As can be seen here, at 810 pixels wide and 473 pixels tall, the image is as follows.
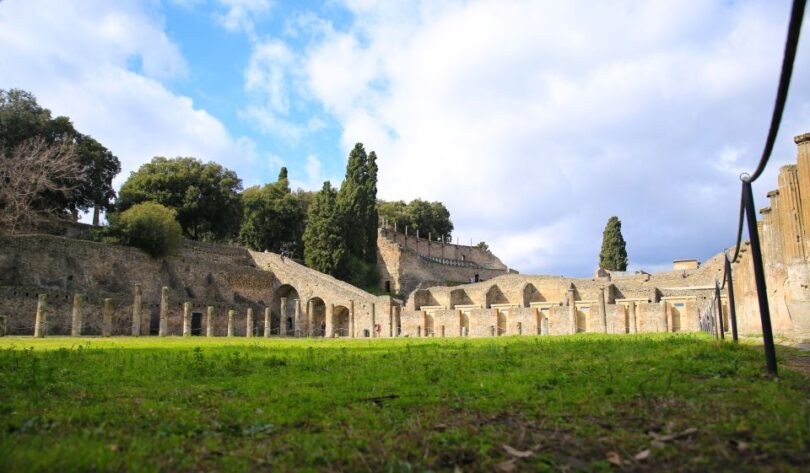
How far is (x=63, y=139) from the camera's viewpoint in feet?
148

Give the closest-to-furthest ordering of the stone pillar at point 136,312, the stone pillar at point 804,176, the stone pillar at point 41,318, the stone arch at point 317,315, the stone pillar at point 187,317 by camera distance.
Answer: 1. the stone pillar at point 804,176
2. the stone pillar at point 41,318
3. the stone pillar at point 136,312
4. the stone pillar at point 187,317
5. the stone arch at point 317,315

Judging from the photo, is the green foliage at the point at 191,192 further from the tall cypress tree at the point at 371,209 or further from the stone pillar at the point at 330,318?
the stone pillar at the point at 330,318

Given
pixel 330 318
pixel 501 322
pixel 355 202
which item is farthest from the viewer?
pixel 355 202

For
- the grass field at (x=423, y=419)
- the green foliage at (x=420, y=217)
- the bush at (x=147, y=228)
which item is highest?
the green foliage at (x=420, y=217)

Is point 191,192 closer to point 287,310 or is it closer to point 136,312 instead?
point 287,310

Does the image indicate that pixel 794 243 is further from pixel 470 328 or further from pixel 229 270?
pixel 229 270

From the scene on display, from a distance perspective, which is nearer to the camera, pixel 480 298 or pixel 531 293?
pixel 531 293

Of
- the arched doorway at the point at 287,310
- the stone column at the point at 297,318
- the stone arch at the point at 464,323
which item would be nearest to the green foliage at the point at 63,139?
the arched doorway at the point at 287,310

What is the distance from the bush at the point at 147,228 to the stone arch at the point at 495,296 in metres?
26.4

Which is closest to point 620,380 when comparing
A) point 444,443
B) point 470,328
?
point 444,443

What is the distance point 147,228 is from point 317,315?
1547 cm

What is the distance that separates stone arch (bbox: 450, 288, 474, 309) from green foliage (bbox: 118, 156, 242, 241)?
22.6m

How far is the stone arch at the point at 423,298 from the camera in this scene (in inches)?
1991

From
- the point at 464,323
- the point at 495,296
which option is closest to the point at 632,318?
the point at 464,323
